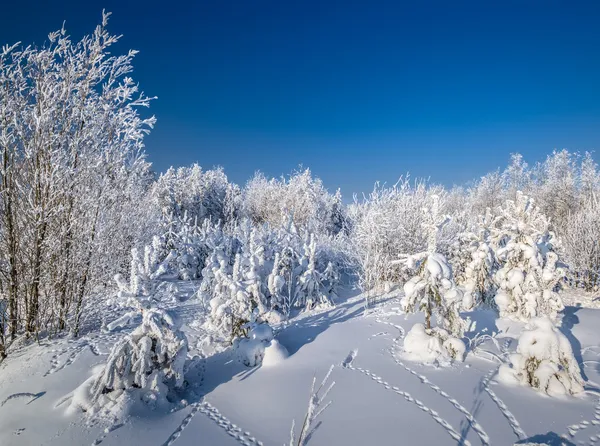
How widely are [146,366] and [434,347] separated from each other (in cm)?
415

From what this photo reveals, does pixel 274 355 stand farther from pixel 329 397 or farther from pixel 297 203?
pixel 297 203

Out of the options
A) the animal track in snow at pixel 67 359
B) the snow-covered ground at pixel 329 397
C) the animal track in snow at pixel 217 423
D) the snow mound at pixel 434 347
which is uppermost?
the snow mound at pixel 434 347

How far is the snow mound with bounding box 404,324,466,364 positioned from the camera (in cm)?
489

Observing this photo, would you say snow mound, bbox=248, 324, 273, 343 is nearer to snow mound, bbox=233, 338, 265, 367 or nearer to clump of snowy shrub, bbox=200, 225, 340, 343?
snow mound, bbox=233, 338, 265, 367

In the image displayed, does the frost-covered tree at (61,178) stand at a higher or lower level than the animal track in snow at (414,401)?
higher

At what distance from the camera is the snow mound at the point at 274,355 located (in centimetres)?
505

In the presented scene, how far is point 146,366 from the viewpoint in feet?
13.0

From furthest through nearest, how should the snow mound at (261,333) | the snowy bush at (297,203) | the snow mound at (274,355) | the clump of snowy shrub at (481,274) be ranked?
the snowy bush at (297,203) → the clump of snowy shrub at (481,274) → the snow mound at (261,333) → the snow mound at (274,355)

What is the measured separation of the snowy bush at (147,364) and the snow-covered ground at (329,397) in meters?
0.25

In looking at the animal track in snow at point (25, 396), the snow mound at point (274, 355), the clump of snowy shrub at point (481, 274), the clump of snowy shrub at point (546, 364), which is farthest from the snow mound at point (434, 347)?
the animal track in snow at point (25, 396)

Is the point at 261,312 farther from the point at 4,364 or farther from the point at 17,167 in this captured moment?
the point at 17,167

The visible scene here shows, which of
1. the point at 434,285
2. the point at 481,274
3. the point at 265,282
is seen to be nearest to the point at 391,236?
the point at 481,274

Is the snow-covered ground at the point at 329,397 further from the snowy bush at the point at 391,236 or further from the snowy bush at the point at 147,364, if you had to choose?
the snowy bush at the point at 391,236

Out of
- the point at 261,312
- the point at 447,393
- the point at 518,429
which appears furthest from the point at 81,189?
the point at 518,429
